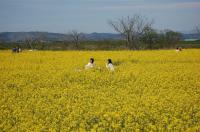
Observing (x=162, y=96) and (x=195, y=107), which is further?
(x=162, y=96)

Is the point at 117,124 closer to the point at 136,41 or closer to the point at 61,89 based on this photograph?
the point at 61,89

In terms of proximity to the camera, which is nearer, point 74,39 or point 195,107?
point 195,107

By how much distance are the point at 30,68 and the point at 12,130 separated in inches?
584

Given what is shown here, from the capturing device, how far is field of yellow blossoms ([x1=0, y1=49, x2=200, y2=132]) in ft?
33.5

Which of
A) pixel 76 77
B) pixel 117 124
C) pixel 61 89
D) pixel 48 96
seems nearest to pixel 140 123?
pixel 117 124

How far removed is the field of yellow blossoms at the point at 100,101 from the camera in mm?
10206

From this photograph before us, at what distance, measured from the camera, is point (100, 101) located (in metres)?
13.3

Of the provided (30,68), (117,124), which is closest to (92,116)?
(117,124)

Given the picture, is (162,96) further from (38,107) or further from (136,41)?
(136,41)

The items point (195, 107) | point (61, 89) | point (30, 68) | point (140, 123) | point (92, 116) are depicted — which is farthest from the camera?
point (30, 68)

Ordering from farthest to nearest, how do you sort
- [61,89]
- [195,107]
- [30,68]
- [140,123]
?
[30,68] → [61,89] → [195,107] → [140,123]

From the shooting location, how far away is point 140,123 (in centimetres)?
1041

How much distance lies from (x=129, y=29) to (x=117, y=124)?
2430 inches

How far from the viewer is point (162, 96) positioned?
46.3ft
